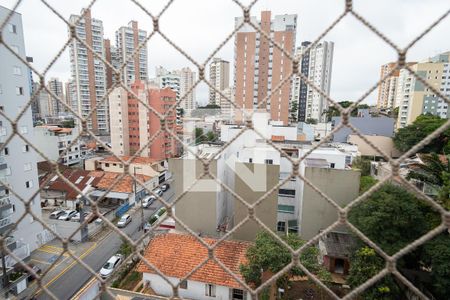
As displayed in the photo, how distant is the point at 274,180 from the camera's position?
13.6ft

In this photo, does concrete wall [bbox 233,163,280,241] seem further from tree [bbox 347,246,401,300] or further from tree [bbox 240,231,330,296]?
tree [bbox 347,246,401,300]

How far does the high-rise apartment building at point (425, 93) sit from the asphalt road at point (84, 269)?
35.2ft

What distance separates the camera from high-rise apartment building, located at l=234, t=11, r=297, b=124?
36.6 feet

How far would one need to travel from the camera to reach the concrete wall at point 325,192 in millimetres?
4219

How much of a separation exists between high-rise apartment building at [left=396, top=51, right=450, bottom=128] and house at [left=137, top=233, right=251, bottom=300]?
9.84 meters

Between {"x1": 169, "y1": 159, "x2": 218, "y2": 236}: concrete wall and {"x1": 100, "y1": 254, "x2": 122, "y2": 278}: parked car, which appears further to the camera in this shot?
{"x1": 169, "y1": 159, "x2": 218, "y2": 236}: concrete wall

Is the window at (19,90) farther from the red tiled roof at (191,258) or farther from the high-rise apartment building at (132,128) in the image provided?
the high-rise apartment building at (132,128)

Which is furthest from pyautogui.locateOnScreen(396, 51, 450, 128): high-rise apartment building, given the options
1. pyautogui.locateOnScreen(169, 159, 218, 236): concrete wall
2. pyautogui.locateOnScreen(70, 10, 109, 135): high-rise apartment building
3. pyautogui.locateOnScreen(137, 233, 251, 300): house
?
pyautogui.locateOnScreen(70, 10, 109, 135): high-rise apartment building

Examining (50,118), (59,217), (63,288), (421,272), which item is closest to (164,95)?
(59,217)

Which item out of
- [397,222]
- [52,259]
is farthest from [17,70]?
[397,222]

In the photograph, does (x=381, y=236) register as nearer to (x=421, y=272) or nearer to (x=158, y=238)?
(x=421, y=272)

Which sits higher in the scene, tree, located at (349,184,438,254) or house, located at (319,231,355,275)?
tree, located at (349,184,438,254)

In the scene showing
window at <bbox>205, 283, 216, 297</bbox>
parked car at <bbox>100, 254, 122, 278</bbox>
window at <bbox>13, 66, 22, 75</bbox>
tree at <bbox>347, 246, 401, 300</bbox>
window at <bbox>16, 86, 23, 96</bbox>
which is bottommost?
parked car at <bbox>100, 254, 122, 278</bbox>

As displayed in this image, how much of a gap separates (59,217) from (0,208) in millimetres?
2651
